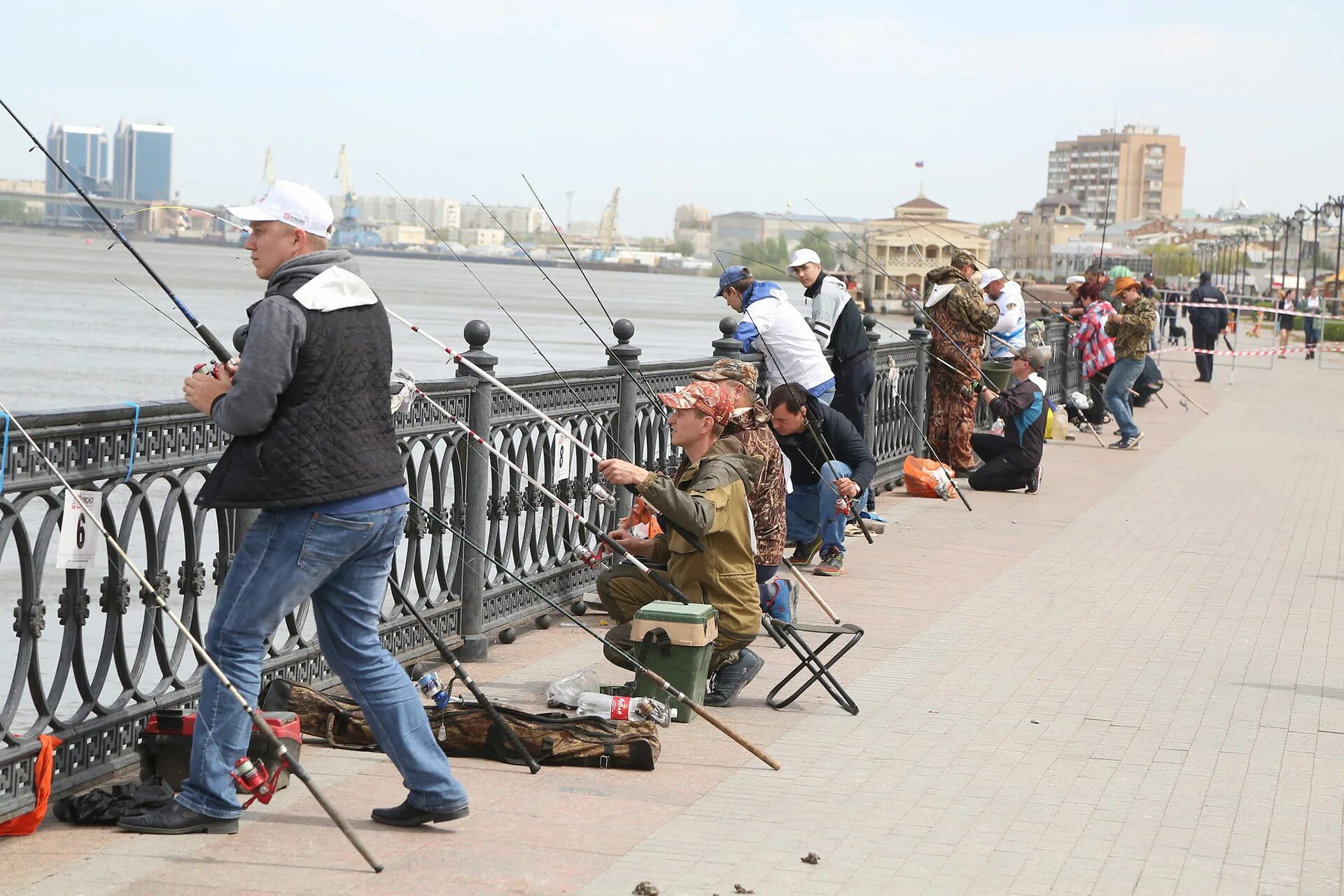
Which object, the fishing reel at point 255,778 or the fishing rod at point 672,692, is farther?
the fishing rod at point 672,692

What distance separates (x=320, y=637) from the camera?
493 centimetres

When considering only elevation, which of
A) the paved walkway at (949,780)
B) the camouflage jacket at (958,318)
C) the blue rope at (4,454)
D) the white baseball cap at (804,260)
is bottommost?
the paved walkway at (949,780)

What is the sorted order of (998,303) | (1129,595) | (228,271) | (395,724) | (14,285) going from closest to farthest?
1. (395,724)
2. (1129,595)
3. (998,303)
4. (14,285)
5. (228,271)

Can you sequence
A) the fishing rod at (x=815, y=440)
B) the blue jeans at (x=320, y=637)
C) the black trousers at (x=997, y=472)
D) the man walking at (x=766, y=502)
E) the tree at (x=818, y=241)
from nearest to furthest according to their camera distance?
the blue jeans at (x=320, y=637) < the man walking at (x=766, y=502) < the fishing rod at (x=815, y=440) < the tree at (x=818, y=241) < the black trousers at (x=997, y=472)

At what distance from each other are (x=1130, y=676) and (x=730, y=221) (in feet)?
46.1

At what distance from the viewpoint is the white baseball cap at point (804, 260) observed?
38.7ft

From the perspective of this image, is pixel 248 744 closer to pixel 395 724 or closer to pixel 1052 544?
pixel 395 724

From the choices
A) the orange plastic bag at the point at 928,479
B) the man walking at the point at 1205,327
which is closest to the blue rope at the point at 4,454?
the orange plastic bag at the point at 928,479

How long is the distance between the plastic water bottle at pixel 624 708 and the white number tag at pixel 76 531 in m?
1.95

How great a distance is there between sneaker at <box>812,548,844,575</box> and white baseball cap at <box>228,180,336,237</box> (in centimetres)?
595

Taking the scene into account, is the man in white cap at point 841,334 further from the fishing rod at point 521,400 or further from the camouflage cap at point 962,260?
the fishing rod at point 521,400

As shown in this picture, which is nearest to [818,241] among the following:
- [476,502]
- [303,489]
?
[476,502]

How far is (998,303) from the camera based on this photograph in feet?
54.2

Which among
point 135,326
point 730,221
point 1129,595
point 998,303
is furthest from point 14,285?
point 1129,595
